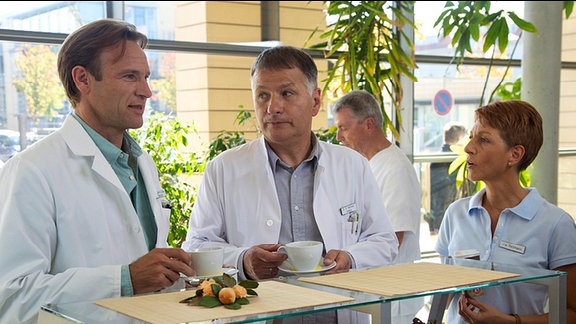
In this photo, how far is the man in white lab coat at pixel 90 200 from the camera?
1885mm

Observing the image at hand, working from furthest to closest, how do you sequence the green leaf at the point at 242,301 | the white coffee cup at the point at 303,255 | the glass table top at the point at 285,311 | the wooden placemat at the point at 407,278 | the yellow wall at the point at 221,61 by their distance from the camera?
the yellow wall at the point at 221,61 → the white coffee cup at the point at 303,255 → the wooden placemat at the point at 407,278 → the green leaf at the point at 242,301 → the glass table top at the point at 285,311

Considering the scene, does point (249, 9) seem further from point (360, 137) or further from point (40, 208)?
point (40, 208)

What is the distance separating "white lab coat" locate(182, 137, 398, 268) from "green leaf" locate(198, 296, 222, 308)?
87 centimetres

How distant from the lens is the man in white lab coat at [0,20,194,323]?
1885mm

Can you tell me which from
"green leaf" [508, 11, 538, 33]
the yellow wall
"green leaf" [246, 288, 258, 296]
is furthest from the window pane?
"green leaf" [246, 288, 258, 296]

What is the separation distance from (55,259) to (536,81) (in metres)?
3.89

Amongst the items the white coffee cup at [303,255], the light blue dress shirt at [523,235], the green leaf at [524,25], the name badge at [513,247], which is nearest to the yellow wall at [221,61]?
the green leaf at [524,25]

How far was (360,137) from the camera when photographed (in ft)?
12.9

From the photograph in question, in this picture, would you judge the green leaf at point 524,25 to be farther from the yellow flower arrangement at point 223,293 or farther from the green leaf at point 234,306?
the green leaf at point 234,306

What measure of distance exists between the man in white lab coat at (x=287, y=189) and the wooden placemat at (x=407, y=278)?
42cm

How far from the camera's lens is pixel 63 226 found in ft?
6.66

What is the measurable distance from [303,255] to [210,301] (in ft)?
1.49

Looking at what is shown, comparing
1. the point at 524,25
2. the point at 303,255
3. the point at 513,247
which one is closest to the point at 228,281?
the point at 303,255

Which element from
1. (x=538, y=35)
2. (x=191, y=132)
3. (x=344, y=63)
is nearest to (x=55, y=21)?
(x=191, y=132)
